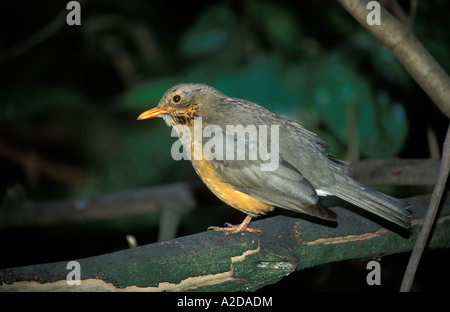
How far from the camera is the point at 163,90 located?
6.24m

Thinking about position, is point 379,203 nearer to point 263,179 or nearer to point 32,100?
point 263,179

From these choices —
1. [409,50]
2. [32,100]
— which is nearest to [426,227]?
[409,50]

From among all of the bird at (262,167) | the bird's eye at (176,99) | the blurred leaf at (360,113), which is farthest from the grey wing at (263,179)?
the blurred leaf at (360,113)

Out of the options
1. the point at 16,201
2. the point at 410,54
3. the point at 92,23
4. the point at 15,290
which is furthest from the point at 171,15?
the point at 15,290

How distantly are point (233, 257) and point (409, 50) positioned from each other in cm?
214

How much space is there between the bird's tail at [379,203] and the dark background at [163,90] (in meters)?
1.35

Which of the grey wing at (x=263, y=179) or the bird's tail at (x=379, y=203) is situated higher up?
the grey wing at (x=263, y=179)

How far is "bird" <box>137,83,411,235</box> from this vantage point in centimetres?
387

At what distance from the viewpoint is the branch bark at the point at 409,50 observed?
3777 millimetres

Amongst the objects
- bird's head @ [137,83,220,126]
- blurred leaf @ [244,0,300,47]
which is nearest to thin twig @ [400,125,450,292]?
bird's head @ [137,83,220,126]

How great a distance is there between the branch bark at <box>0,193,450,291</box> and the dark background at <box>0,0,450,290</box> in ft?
5.26

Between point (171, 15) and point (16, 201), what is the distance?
472 centimetres

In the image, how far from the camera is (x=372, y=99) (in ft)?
18.1

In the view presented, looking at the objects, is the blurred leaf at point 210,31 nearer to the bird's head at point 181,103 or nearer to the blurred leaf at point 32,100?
the blurred leaf at point 32,100
